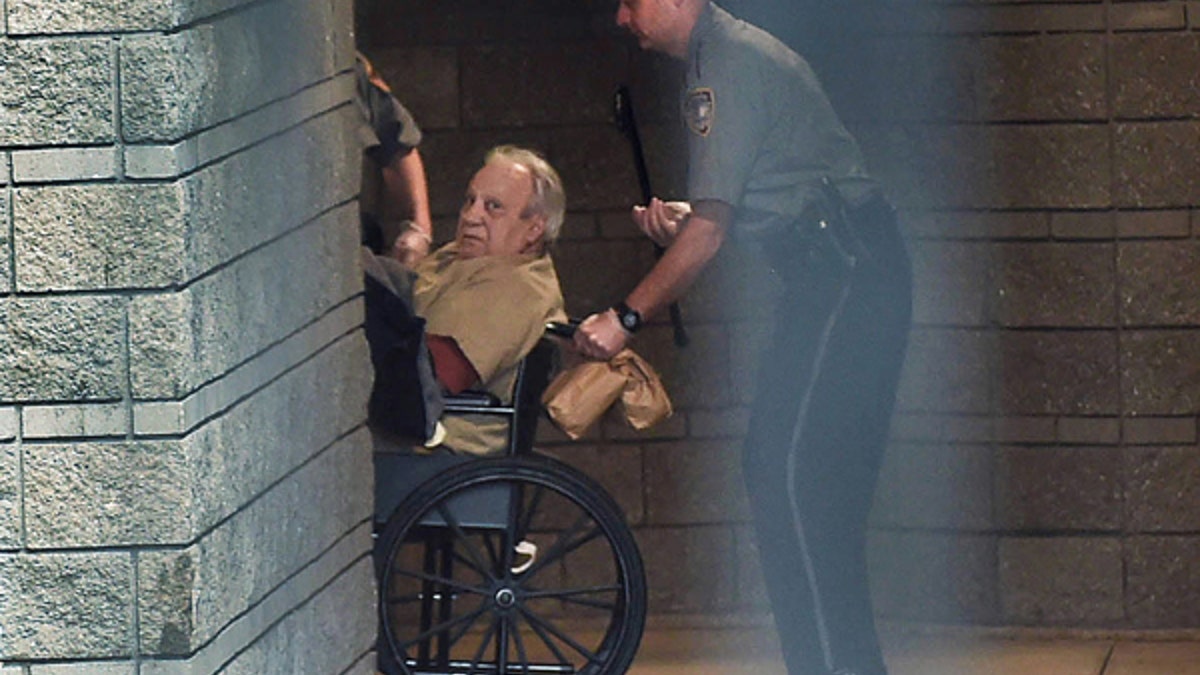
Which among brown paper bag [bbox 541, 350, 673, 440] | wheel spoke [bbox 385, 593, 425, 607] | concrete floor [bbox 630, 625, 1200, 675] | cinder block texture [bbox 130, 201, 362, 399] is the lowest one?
concrete floor [bbox 630, 625, 1200, 675]

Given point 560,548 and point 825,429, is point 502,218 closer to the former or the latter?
point 560,548

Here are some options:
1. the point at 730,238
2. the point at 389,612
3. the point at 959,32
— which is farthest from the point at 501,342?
the point at 959,32

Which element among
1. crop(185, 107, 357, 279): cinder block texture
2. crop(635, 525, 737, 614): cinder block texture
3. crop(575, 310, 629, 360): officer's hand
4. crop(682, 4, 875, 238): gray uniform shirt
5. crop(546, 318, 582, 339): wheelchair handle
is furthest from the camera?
crop(635, 525, 737, 614): cinder block texture

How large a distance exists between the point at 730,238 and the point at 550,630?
1386 mm

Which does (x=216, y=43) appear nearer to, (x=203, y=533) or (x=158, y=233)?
(x=158, y=233)

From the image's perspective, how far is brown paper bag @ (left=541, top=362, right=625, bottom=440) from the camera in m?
6.25

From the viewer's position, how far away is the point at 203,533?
164 inches

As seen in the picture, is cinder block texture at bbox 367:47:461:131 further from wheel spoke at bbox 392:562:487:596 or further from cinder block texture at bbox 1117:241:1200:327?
cinder block texture at bbox 1117:241:1200:327

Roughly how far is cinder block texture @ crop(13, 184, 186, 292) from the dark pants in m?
2.13

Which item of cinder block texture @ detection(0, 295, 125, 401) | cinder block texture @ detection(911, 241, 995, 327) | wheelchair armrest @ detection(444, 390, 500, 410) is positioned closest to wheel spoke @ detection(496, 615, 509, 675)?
wheelchair armrest @ detection(444, 390, 500, 410)

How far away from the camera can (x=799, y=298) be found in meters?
5.91

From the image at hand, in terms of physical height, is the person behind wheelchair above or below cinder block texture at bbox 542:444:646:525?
above

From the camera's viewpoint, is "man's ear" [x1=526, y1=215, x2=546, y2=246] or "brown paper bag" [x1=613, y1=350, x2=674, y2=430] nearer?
"brown paper bag" [x1=613, y1=350, x2=674, y2=430]

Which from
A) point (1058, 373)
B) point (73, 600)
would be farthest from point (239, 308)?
point (1058, 373)
